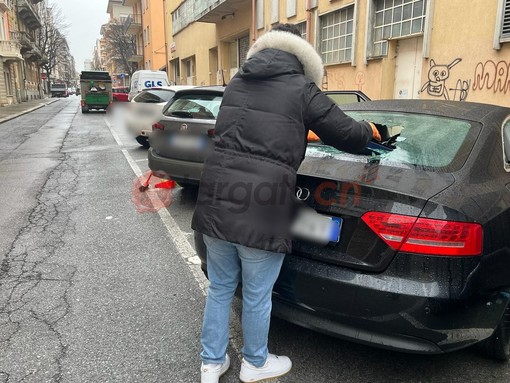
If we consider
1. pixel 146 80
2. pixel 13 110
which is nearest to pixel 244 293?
pixel 146 80

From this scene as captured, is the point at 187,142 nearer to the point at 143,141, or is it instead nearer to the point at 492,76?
the point at 492,76

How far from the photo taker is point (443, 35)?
8.07 meters

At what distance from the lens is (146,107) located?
372 inches

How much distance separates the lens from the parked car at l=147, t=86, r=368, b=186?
5.22m

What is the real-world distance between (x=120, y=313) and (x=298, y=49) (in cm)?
213

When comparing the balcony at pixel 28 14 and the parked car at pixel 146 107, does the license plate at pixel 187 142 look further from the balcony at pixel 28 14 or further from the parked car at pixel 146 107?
the balcony at pixel 28 14

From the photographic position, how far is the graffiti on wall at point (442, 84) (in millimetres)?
7730

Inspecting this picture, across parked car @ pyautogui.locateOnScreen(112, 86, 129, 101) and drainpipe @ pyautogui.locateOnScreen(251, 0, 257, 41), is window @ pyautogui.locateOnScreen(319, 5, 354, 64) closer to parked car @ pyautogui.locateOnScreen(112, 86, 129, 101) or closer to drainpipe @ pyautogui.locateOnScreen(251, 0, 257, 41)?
drainpipe @ pyautogui.locateOnScreen(251, 0, 257, 41)

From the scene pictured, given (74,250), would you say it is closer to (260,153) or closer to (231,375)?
(231,375)

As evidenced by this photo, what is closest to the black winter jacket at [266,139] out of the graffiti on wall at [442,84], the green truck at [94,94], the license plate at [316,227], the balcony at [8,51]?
the license plate at [316,227]

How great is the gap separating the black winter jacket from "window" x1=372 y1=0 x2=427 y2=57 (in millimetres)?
7844

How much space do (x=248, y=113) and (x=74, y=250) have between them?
115 inches

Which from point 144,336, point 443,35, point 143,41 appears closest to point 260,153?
point 144,336

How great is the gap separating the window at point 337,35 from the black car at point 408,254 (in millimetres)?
9573
